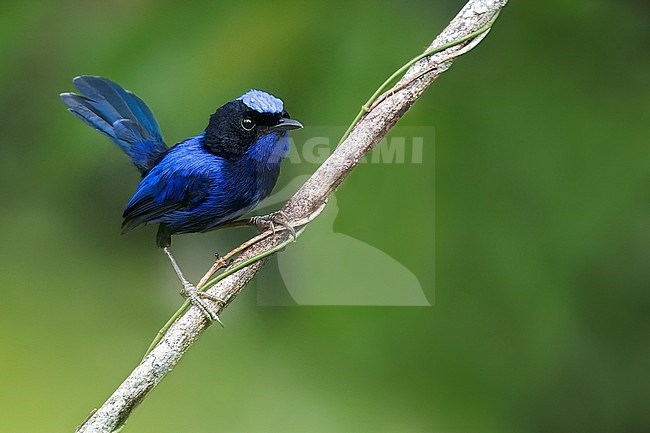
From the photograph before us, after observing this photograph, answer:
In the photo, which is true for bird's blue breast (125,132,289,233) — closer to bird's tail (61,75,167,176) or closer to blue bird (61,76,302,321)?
blue bird (61,76,302,321)

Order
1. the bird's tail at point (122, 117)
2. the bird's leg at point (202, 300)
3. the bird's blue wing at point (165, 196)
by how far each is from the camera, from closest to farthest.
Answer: the bird's leg at point (202, 300) → the bird's blue wing at point (165, 196) → the bird's tail at point (122, 117)

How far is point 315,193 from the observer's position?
122 cm

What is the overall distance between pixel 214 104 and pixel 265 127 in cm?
44

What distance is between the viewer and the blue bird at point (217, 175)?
1220mm

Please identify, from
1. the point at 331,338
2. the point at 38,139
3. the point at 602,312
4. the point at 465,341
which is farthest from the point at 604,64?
the point at 38,139

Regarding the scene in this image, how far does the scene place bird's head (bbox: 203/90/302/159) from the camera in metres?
1.21

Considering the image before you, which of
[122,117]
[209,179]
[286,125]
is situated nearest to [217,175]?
[209,179]

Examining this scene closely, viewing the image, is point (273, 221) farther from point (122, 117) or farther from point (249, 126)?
point (122, 117)

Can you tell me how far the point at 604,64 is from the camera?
178 cm

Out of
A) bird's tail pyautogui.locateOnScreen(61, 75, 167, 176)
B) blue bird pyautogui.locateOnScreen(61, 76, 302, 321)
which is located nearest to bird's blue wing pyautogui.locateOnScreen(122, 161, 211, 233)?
blue bird pyautogui.locateOnScreen(61, 76, 302, 321)

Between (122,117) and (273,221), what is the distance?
0.37m

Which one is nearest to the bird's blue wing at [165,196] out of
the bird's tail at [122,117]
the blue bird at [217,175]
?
the blue bird at [217,175]

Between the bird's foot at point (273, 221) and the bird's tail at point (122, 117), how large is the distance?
254 millimetres

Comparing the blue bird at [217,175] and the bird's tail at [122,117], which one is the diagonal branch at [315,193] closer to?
the blue bird at [217,175]
